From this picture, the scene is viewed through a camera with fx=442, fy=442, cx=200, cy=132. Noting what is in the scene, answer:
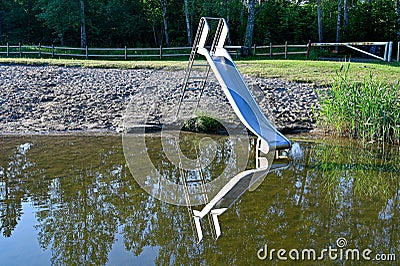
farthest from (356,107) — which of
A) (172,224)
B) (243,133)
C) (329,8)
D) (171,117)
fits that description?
→ (329,8)

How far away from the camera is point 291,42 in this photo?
23.8m

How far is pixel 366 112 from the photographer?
8016 mm

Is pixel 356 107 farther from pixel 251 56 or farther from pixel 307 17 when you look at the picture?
pixel 307 17

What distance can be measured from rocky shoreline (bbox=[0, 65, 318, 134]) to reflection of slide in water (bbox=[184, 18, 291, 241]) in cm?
351

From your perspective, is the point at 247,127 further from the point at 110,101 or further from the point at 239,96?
the point at 110,101

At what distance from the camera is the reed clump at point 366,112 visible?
796cm

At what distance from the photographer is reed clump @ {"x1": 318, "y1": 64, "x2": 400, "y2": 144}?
26.1ft

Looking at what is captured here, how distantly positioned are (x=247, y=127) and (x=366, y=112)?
3.76 m

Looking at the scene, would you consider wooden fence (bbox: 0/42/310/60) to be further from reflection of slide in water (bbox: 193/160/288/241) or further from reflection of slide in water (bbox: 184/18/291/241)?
reflection of slide in water (bbox: 193/160/288/241)

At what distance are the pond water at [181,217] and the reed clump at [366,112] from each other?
112cm

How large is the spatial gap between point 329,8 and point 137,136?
2273 cm

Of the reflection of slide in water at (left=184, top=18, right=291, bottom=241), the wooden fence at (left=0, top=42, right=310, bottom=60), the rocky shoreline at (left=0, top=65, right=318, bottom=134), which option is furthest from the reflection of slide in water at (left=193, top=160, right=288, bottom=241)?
the wooden fence at (left=0, top=42, right=310, bottom=60)

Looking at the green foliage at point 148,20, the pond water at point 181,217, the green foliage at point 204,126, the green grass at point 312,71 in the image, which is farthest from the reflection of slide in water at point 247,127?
the green foliage at point 148,20

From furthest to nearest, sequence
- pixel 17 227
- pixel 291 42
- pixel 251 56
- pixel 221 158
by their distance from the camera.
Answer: pixel 291 42
pixel 251 56
pixel 221 158
pixel 17 227
